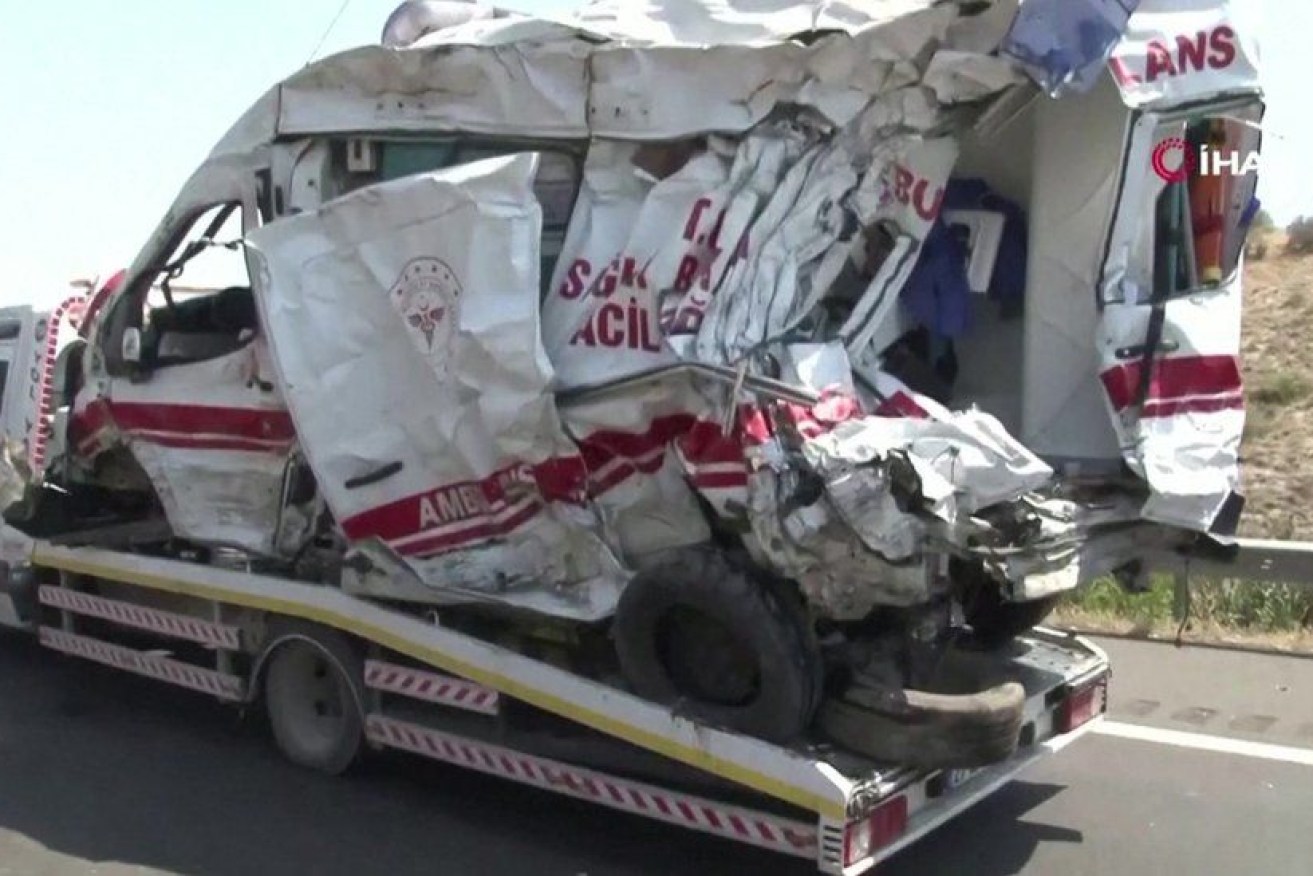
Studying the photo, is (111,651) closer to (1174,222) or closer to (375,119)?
(375,119)

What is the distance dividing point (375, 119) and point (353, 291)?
839 millimetres

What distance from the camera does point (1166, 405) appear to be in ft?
21.0

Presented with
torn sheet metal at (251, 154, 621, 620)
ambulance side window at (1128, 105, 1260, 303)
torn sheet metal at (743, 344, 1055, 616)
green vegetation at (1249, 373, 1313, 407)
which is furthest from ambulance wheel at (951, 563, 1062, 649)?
green vegetation at (1249, 373, 1313, 407)

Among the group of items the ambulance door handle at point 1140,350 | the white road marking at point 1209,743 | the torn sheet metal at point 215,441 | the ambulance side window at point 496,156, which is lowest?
the white road marking at point 1209,743

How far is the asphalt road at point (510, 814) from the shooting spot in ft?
21.7

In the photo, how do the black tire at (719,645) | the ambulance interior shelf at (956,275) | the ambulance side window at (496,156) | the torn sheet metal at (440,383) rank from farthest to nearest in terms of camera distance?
the ambulance interior shelf at (956,275) → the ambulance side window at (496,156) → the torn sheet metal at (440,383) → the black tire at (719,645)

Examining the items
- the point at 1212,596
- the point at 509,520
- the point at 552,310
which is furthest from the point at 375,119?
the point at 1212,596

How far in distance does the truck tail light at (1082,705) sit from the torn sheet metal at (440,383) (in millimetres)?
1828

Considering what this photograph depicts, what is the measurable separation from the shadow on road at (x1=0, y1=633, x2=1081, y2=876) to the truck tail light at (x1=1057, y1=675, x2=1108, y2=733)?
1.40 ft

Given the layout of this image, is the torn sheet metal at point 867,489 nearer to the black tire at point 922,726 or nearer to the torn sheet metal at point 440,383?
the black tire at point 922,726

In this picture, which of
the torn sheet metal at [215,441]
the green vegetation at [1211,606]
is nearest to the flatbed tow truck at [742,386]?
the torn sheet metal at [215,441]

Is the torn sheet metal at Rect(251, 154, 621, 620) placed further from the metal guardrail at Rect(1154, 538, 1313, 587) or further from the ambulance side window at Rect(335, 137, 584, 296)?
the metal guardrail at Rect(1154, 538, 1313, 587)

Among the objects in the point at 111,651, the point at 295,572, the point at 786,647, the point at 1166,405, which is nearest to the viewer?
the point at 786,647

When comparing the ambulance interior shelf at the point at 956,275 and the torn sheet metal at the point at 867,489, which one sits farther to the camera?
the ambulance interior shelf at the point at 956,275
